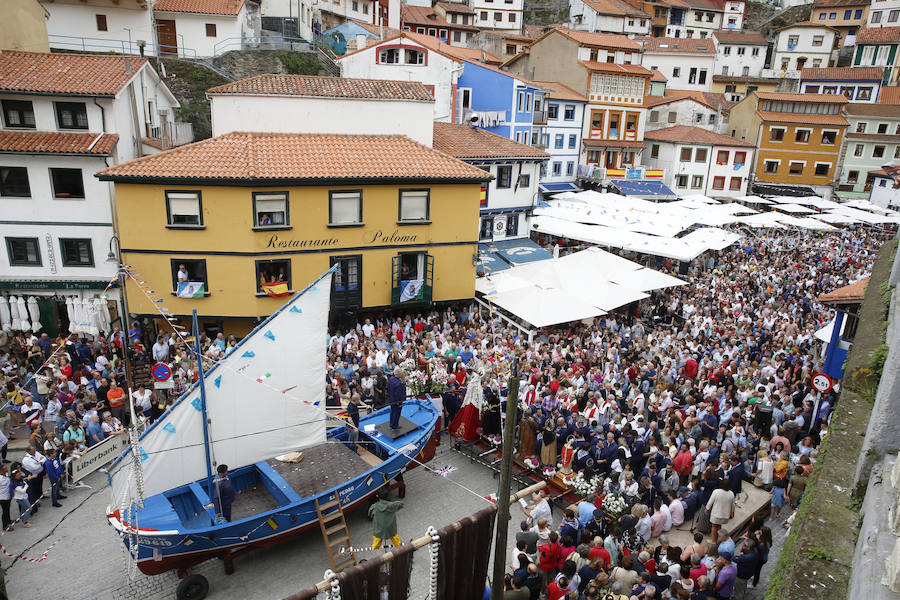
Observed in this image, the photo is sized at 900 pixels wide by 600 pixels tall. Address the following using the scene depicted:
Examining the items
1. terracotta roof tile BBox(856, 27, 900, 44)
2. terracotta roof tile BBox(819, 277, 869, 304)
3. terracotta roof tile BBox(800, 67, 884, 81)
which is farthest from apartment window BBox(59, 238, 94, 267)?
terracotta roof tile BBox(856, 27, 900, 44)

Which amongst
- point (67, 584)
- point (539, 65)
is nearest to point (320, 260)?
point (67, 584)

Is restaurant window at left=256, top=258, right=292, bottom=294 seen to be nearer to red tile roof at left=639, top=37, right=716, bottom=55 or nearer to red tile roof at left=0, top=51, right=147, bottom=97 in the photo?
red tile roof at left=0, top=51, right=147, bottom=97

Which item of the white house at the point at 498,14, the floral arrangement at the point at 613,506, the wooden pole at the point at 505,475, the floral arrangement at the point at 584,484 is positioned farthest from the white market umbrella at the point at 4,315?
the white house at the point at 498,14

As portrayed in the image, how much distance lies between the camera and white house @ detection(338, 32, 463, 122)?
121ft

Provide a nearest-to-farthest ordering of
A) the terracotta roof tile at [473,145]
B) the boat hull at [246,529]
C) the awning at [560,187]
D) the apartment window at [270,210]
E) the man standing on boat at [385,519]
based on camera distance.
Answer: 1. the boat hull at [246,529]
2. the man standing on boat at [385,519]
3. the apartment window at [270,210]
4. the terracotta roof tile at [473,145]
5. the awning at [560,187]

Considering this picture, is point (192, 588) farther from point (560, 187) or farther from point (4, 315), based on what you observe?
point (560, 187)

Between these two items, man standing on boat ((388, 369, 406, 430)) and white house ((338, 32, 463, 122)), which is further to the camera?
white house ((338, 32, 463, 122))

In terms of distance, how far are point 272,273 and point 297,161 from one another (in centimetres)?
447

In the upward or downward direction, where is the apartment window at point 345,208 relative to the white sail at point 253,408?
upward

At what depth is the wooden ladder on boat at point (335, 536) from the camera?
12133mm

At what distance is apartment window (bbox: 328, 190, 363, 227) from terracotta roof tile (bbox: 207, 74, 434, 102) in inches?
193

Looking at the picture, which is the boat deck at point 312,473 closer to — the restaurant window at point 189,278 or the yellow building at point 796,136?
the restaurant window at point 189,278

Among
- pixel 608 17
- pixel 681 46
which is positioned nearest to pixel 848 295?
pixel 681 46

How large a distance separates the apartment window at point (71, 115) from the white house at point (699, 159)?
46.6 metres
